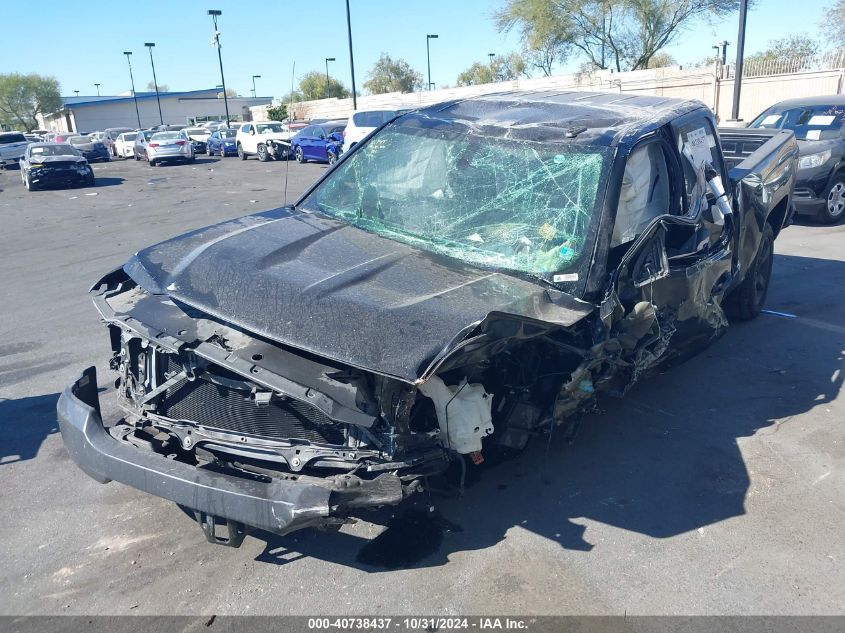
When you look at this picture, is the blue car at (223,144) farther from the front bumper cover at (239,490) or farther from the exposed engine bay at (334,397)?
the front bumper cover at (239,490)

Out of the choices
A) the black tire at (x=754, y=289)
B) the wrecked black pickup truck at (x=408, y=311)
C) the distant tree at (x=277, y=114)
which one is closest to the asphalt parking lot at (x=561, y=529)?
the wrecked black pickup truck at (x=408, y=311)

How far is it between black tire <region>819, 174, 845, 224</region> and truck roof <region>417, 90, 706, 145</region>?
262 inches

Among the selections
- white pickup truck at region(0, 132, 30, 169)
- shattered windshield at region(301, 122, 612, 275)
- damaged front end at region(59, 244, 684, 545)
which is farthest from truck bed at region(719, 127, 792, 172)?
white pickup truck at region(0, 132, 30, 169)

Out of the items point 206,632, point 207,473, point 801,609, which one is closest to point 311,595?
point 206,632

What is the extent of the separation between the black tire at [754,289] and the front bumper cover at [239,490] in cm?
457

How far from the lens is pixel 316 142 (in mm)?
24719

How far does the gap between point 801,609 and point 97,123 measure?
3439 inches

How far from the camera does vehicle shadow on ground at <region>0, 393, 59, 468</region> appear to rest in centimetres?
431

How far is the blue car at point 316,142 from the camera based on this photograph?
2438 cm

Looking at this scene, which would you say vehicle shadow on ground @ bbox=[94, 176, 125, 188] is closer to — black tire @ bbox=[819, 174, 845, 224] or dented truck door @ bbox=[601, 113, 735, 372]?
black tire @ bbox=[819, 174, 845, 224]

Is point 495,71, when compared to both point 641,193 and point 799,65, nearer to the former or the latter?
point 799,65

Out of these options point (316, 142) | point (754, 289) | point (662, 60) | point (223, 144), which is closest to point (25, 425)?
point (754, 289)

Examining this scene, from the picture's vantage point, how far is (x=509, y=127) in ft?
14.1

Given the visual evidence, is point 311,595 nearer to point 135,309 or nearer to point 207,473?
point 207,473
